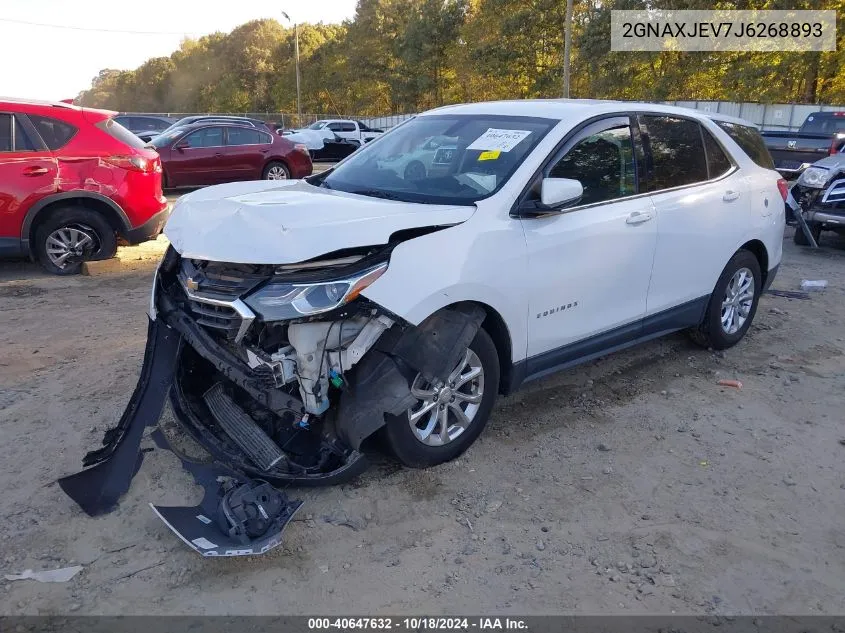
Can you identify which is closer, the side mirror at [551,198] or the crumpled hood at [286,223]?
the crumpled hood at [286,223]

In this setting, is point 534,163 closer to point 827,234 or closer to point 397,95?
point 827,234

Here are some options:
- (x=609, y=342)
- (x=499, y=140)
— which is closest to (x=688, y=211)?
(x=609, y=342)

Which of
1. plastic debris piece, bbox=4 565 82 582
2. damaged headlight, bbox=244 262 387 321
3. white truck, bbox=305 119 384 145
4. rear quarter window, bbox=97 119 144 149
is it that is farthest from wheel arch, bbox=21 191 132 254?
white truck, bbox=305 119 384 145

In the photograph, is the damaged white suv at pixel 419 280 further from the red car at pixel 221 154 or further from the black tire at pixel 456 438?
the red car at pixel 221 154

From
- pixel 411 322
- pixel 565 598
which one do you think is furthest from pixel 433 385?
pixel 565 598

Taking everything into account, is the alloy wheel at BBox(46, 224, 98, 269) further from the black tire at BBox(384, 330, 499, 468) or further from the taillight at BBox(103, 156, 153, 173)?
the black tire at BBox(384, 330, 499, 468)

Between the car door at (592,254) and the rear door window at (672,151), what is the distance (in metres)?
0.19

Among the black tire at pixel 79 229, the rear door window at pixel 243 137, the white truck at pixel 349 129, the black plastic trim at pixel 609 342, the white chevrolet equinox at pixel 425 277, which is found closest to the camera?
the white chevrolet equinox at pixel 425 277

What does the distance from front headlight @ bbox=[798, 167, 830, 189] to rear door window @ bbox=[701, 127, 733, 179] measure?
4.86 m

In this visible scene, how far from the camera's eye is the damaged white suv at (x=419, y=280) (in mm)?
3186

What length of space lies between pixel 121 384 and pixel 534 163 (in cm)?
305

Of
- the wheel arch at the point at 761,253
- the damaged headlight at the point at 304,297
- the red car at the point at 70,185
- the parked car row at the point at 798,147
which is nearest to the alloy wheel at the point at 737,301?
the wheel arch at the point at 761,253

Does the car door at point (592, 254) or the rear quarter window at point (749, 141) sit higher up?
the rear quarter window at point (749, 141)

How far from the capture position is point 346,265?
3.20 m
